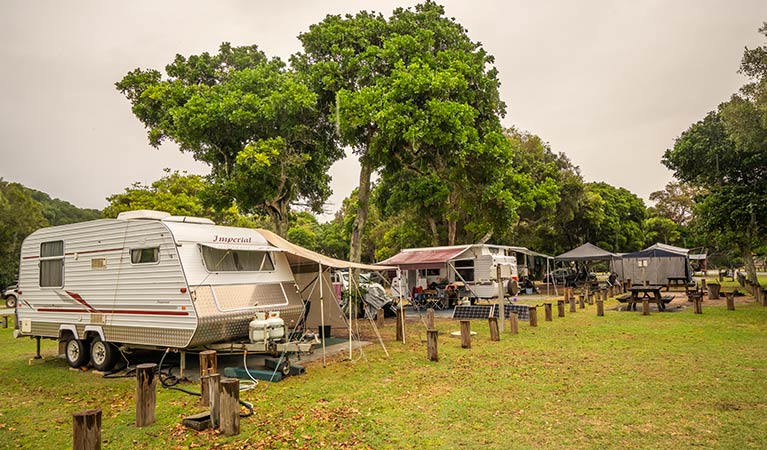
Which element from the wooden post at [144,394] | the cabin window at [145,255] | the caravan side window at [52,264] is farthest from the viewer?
the caravan side window at [52,264]

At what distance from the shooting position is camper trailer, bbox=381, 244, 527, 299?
20500 mm

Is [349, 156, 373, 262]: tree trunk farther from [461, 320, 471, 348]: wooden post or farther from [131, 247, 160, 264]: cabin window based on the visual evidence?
[131, 247, 160, 264]: cabin window

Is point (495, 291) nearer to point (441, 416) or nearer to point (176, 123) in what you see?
point (176, 123)

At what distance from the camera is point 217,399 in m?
5.91

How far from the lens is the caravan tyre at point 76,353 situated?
9.89m

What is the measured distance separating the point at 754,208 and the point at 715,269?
5858 centimetres

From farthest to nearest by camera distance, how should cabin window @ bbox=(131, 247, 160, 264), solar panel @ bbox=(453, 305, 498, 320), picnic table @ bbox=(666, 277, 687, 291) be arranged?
picnic table @ bbox=(666, 277, 687, 291)
solar panel @ bbox=(453, 305, 498, 320)
cabin window @ bbox=(131, 247, 160, 264)

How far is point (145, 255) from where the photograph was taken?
30.2 feet

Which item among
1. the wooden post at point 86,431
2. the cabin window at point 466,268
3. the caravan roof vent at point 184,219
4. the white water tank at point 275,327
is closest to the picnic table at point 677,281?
the cabin window at point 466,268

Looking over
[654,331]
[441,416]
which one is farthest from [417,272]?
[441,416]

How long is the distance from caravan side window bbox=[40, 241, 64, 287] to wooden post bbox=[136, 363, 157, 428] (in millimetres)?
5718

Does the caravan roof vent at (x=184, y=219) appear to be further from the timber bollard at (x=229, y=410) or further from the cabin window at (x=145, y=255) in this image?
the timber bollard at (x=229, y=410)

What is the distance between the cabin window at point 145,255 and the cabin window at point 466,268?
15223 mm

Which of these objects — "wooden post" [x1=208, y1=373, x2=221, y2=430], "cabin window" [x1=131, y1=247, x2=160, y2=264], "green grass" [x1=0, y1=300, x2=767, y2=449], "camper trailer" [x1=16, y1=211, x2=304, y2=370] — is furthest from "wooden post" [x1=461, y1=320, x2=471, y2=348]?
"cabin window" [x1=131, y1=247, x2=160, y2=264]
